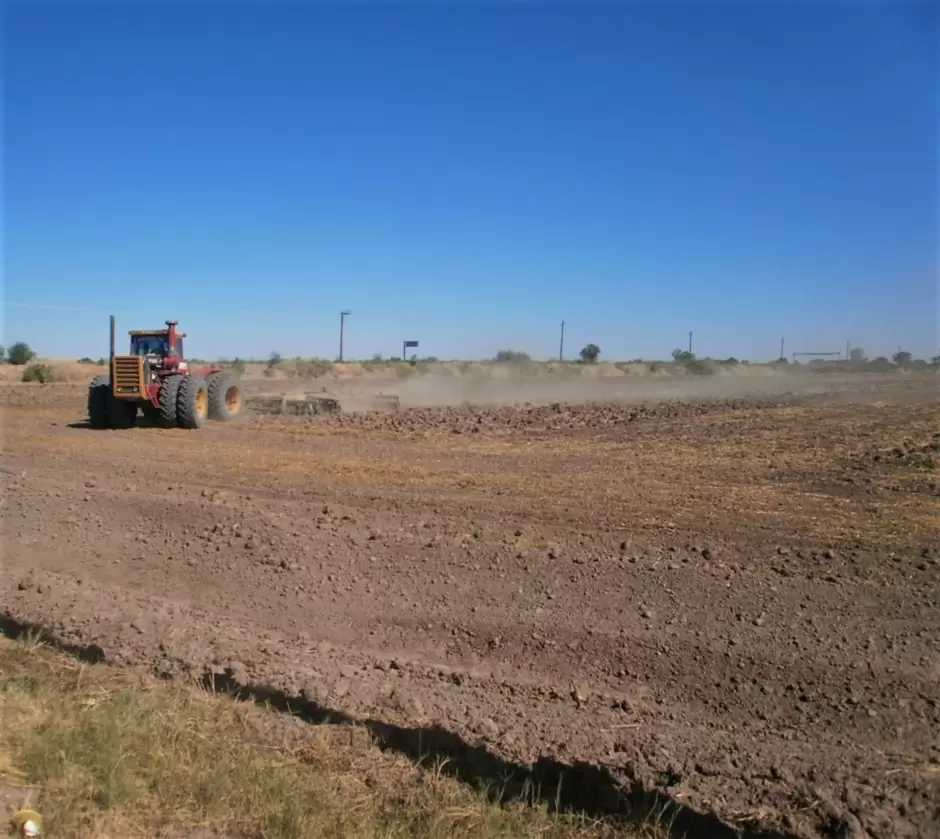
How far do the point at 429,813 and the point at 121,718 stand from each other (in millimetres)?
1932

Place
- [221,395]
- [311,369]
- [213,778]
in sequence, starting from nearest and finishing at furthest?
[213,778] → [221,395] → [311,369]

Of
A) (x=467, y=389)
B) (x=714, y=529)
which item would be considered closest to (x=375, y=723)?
(x=714, y=529)

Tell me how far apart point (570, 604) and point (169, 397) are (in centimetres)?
1577

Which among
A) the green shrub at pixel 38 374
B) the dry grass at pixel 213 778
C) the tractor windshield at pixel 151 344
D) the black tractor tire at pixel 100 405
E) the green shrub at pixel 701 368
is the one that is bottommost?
the dry grass at pixel 213 778

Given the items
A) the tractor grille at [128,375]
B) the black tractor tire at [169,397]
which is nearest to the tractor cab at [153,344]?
the black tractor tire at [169,397]

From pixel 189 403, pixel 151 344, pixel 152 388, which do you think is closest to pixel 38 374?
pixel 151 344

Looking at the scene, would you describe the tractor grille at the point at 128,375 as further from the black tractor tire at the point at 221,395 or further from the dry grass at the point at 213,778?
the dry grass at the point at 213,778

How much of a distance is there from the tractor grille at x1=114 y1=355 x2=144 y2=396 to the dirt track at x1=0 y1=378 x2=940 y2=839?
6474mm

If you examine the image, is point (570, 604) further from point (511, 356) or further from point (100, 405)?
point (511, 356)

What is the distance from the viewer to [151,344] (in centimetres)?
2225

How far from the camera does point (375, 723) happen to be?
18.9ft

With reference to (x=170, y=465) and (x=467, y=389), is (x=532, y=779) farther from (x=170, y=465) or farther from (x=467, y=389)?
(x=467, y=389)

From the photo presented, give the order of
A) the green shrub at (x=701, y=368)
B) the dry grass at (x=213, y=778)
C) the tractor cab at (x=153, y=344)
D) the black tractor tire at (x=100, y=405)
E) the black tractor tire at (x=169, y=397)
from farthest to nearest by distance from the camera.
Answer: the green shrub at (x=701, y=368), the tractor cab at (x=153, y=344), the black tractor tire at (x=100, y=405), the black tractor tire at (x=169, y=397), the dry grass at (x=213, y=778)

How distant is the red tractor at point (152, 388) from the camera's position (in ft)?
68.7
